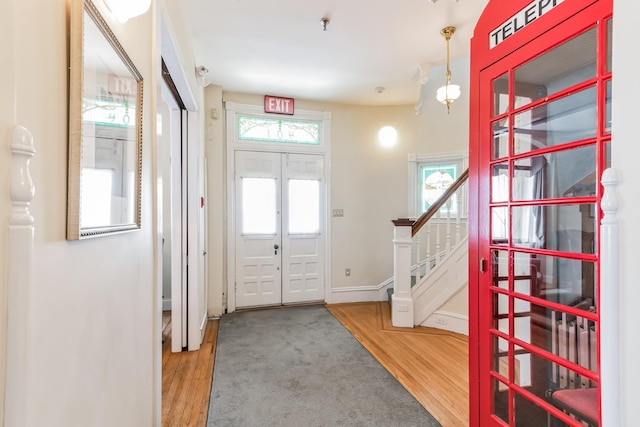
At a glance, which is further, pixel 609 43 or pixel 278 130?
pixel 278 130

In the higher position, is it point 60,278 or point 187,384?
point 60,278

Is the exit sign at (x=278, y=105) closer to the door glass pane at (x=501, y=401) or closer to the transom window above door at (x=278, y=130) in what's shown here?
the transom window above door at (x=278, y=130)

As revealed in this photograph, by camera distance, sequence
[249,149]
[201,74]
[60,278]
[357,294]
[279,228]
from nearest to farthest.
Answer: [60,278]
[201,74]
[249,149]
[279,228]
[357,294]

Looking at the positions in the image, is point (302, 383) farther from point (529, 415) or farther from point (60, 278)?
point (60, 278)

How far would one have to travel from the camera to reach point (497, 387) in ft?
4.88

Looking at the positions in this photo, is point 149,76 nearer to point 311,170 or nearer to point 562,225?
point 562,225

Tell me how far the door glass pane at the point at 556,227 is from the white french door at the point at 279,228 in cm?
324

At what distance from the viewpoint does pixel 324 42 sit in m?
2.94

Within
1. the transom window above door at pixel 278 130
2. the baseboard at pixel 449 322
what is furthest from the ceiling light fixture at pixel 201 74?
the baseboard at pixel 449 322

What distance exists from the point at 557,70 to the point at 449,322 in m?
2.86

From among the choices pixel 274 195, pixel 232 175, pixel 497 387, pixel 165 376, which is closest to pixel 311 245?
pixel 274 195

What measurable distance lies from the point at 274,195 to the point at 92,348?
3.50 metres

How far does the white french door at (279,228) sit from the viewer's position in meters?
4.21

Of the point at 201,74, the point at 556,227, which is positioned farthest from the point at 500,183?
the point at 201,74
